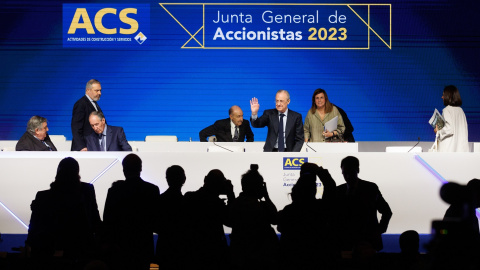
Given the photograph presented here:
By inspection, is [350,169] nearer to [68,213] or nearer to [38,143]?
[68,213]

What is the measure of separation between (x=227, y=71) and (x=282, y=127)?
4046 millimetres

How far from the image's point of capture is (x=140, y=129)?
38.0 ft

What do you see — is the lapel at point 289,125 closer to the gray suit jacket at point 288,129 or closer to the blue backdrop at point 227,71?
the gray suit jacket at point 288,129

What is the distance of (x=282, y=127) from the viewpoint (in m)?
7.70

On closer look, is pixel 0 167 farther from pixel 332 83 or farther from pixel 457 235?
pixel 332 83

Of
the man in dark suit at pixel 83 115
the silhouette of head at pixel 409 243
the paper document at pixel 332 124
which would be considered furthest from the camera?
the paper document at pixel 332 124

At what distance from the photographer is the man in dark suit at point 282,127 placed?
766 centimetres

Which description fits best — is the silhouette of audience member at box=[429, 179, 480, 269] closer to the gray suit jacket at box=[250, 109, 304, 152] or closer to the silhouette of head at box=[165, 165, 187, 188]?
the silhouette of head at box=[165, 165, 187, 188]

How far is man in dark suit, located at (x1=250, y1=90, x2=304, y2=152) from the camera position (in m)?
7.66

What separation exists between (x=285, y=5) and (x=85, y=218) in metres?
7.97

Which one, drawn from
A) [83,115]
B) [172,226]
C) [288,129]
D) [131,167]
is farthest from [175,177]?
[83,115]

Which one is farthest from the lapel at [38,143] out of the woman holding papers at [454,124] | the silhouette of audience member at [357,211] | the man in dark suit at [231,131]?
the woman holding papers at [454,124]

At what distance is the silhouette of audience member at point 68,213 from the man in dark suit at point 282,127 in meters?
3.68

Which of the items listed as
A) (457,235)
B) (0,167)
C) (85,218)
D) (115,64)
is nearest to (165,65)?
(115,64)
